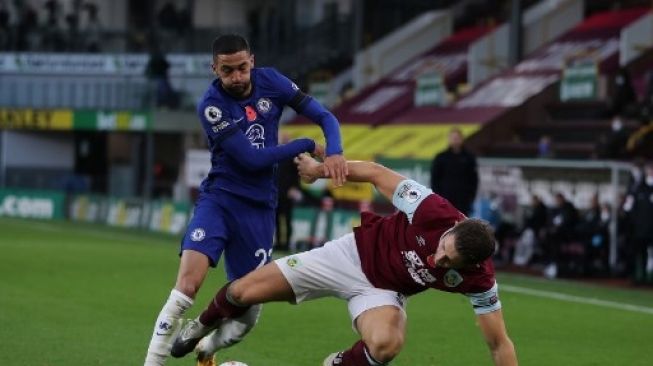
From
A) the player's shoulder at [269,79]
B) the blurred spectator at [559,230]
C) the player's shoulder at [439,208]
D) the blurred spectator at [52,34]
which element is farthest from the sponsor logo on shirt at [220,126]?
the blurred spectator at [52,34]

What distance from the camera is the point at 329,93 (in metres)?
40.8

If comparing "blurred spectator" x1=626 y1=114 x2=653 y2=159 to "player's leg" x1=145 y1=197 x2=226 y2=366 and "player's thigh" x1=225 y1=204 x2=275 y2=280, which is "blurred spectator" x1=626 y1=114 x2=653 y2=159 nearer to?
"player's thigh" x1=225 y1=204 x2=275 y2=280

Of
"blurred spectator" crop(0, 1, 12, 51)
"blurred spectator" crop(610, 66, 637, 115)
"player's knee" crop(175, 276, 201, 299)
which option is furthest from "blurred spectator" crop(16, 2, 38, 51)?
"player's knee" crop(175, 276, 201, 299)

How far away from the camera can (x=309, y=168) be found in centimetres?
868

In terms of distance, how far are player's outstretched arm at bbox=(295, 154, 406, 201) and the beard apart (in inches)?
28.9

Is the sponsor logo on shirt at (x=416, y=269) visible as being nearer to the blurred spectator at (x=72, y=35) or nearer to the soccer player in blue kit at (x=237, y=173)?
the soccer player in blue kit at (x=237, y=173)

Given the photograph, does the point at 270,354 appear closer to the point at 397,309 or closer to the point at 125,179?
the point at 397,309

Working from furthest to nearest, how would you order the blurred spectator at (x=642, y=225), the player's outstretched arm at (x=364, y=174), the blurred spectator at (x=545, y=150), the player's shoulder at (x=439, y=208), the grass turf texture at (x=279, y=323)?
the blurred spectator at (x=545, y=150)
the blurred spectator at (x=642, y=225)
the grass turf texture at (x=279, y=323)
the player's outstretched arm at (x=364, y=174)
the player's shoulder at (x=439, y=208)

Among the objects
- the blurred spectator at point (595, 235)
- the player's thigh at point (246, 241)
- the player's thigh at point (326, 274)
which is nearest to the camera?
the player's thigh at point (326, 274)

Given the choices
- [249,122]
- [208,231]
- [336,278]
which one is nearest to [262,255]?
[208,231]

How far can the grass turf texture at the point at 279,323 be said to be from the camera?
11.3 metres

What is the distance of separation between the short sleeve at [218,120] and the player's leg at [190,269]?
48 centimetres

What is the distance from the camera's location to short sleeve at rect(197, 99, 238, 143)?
9281 millimetres

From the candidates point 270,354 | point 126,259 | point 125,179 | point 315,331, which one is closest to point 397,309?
point 270,354
